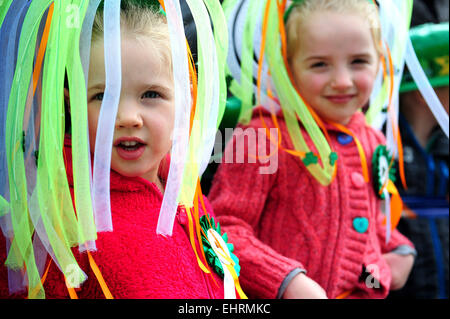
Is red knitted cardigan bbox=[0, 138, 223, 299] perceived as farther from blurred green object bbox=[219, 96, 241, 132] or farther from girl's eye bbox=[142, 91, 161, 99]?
blurred green object bbox=[219, 96, 241, 132]

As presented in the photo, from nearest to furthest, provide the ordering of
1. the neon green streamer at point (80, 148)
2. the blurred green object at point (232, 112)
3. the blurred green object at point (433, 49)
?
the neon green streamer at point (80, 148) → the blurred green object at point (232, 112) → the blurred green object at point (433, 49)

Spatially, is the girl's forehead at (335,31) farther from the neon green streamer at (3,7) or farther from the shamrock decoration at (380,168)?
the neon green streamer at (3,7)

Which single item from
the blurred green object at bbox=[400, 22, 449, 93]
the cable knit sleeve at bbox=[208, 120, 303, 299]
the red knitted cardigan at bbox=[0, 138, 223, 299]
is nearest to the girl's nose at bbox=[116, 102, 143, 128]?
the red knitted cardigan at bbox=[0, 138, 223, 299]

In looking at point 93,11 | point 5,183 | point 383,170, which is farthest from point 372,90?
point 5,183

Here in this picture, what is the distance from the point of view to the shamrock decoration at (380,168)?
5.03 ft

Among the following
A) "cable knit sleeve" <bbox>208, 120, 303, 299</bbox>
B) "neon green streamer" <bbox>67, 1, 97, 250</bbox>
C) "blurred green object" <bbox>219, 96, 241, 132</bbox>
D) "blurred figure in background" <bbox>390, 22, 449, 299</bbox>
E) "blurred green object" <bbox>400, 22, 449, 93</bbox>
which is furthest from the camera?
"blurred figure in background" <bbox>390, 22, 449, 299</bbox>

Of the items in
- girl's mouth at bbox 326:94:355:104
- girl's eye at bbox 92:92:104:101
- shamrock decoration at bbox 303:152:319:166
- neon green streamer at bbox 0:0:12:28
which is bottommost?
shamrock decoration at bbox 303:152:319:166

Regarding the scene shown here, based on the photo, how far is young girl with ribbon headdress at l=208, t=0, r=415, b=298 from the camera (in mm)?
1434

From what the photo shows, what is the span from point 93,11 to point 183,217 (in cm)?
38

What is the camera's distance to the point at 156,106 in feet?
3.31

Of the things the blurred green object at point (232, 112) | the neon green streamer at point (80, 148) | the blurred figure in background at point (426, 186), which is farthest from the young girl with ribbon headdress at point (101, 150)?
the blurred figure in background at point (426, 186)

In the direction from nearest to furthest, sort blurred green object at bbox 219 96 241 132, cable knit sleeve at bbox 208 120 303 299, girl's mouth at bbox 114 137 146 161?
girl's mouth at bbox 114 137 146 161 < cable knit sleeve at bbox 208 120 303 299 < blurred green object at bbox 219 96 241 132

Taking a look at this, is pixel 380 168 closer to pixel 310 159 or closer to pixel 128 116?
pixel 310 159

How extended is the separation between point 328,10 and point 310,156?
0.35 meters
